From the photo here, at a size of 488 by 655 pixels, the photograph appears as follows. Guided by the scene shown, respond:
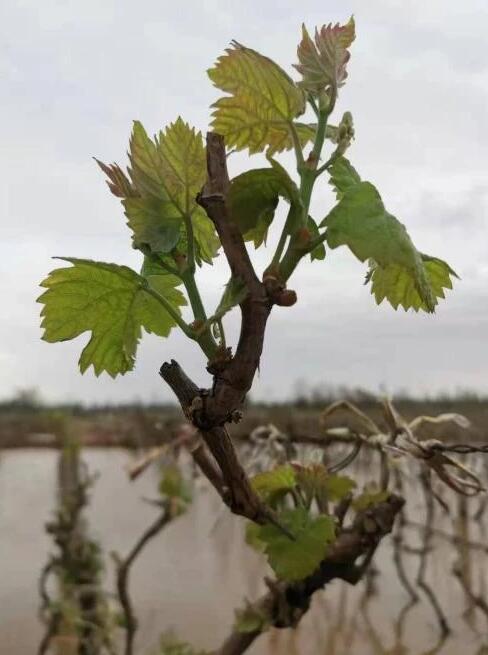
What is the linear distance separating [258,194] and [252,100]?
0.09 ft

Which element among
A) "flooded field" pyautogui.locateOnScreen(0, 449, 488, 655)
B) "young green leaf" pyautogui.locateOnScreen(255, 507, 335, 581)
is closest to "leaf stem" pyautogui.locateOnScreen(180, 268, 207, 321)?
"young green leaf" pyautogui.locateOnScreen(255, 507, 335, 581)

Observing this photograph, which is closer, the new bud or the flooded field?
the new bud

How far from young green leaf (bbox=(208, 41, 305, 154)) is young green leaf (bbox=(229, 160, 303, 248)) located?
0.8 inches

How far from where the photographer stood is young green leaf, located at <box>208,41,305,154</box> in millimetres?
176

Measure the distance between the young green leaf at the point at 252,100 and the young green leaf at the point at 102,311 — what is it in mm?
40

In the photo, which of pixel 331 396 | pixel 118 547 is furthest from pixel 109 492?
pixel 331 396

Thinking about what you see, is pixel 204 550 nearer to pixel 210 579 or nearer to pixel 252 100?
pixel 210 579

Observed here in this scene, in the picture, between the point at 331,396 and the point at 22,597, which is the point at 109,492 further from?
the point at 331,396

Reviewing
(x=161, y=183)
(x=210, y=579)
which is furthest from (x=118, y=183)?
(x=210, y=579)

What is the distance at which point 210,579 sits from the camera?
1.03 m

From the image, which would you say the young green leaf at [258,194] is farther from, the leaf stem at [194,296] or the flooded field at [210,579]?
the flooded field at [210,579]

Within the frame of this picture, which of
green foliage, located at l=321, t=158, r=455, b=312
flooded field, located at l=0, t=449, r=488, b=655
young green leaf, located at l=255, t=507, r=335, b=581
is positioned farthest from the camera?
flooded field, located at l=0, t=449, r=488, b=655

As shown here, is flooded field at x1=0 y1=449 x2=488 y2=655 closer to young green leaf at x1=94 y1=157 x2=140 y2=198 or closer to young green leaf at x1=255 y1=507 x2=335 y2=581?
young green leaf at x1=255 y1=507 x2=335 y2=581

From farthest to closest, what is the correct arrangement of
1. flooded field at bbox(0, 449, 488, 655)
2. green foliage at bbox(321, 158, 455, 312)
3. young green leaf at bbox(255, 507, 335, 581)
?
flooded field at bbox(0, 449, 488, 655) < young green leaf at bbox(255, 507, 335, 581) < green foliage at bbox(321, 158, 455, 312)
